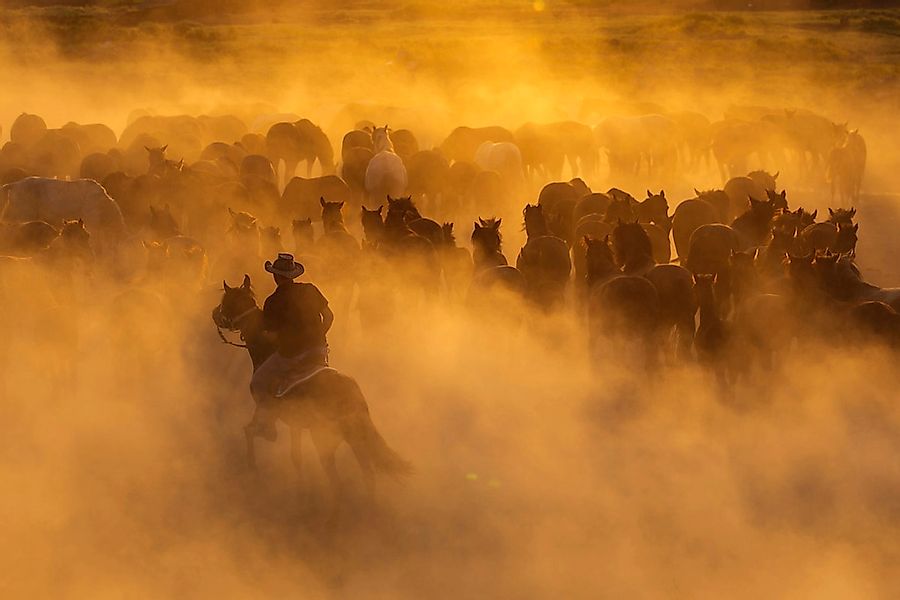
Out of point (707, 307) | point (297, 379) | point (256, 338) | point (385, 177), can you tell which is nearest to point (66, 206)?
point (385, 177)

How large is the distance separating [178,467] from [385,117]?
2012 cm

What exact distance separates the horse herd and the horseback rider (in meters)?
3.99

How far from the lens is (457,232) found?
19.3m

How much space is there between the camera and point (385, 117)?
1133 inches

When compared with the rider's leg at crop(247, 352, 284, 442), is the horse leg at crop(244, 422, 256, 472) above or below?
below

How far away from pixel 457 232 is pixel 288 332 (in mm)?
10735

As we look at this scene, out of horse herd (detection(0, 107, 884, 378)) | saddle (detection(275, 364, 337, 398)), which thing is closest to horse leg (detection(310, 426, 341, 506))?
saddle (detection(275, 364, 337, 398))

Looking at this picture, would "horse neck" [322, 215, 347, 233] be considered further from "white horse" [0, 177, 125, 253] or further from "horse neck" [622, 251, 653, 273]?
"horse neck" [622, 251, 653, 273]

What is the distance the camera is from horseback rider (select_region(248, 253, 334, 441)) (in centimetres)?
871

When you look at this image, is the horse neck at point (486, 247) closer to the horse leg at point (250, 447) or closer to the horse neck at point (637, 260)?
the horse neck at point (637, 260)

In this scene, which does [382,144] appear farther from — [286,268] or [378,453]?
[378,453]

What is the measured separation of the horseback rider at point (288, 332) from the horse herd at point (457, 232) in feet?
13.1

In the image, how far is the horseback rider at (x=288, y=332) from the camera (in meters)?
8.71

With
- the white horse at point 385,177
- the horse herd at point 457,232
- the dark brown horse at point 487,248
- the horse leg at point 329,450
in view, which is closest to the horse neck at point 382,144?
the horse herd at point 457,232
